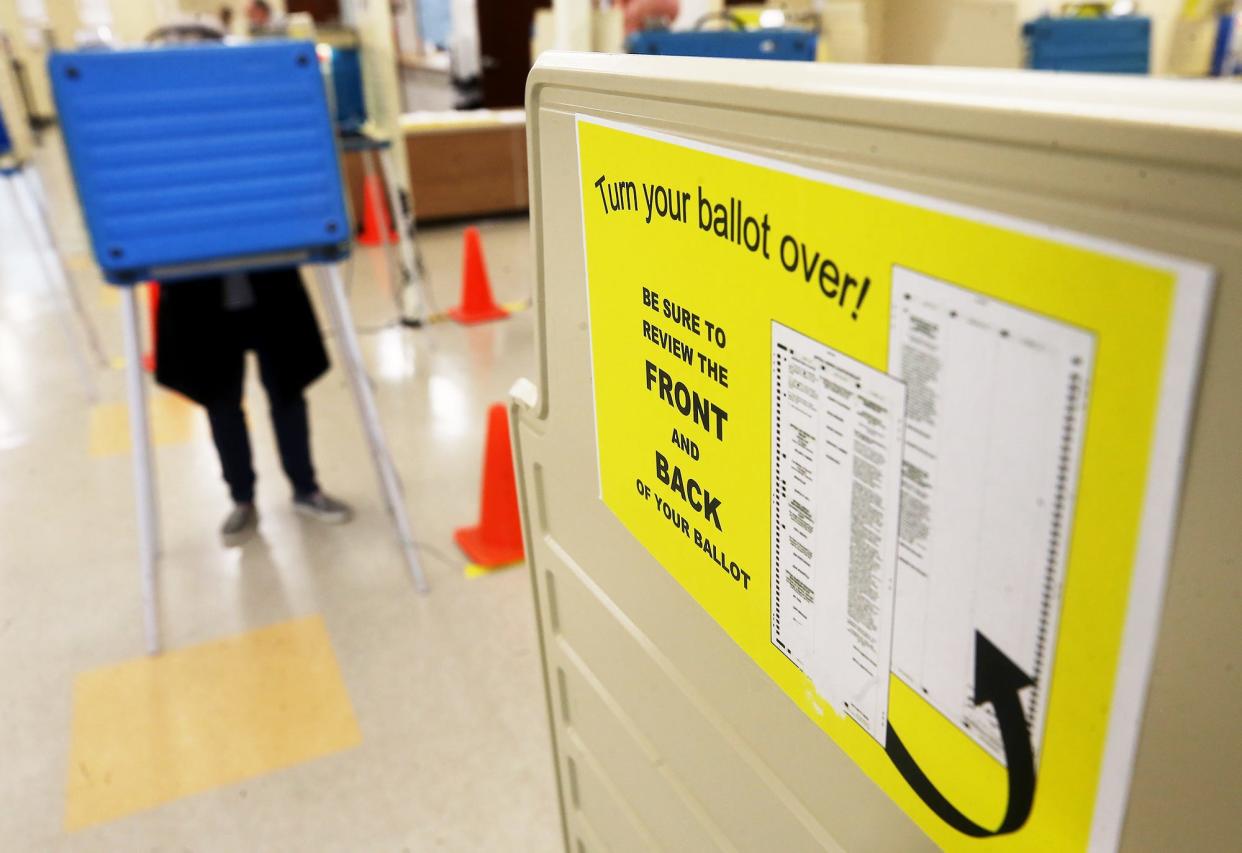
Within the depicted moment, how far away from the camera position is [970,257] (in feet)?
1.23

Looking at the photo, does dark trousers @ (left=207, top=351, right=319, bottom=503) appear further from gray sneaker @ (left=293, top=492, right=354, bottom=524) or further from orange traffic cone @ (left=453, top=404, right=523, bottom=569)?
orange traffic cone @ (left=453, top=404, right=523, bottom=569)

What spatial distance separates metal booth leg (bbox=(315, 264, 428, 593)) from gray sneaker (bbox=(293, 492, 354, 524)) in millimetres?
320

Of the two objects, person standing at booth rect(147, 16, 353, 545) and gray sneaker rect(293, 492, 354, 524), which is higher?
person standing at booth rect(147, 16, 353, 545)

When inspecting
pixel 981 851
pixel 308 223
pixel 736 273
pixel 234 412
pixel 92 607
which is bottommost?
pixel 92 607

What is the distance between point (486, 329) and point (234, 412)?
5.78ft

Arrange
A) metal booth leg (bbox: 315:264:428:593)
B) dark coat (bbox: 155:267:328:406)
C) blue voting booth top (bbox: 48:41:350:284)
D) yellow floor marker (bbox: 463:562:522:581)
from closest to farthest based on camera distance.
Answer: blue voting booth top (bbox: 48:41:350:284) < metal booth leg (bbox: 315:264:428:593) < dark coat (bbox: 155:267:328:406) < yellow floor marker (bbox: 463:562:522:581)

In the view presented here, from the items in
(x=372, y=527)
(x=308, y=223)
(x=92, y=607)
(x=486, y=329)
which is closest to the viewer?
(x=308, y=223)

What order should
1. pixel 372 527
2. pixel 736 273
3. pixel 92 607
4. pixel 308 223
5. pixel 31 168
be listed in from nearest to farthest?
pixel 736 273 → pixel 308 223 → pixel 92 607 → pixel 372 527 → pixel 31 168

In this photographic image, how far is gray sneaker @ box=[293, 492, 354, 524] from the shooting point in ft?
8.09

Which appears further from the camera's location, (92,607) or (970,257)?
(92,607)

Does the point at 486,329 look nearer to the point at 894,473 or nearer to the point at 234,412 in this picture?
the point at 234,412

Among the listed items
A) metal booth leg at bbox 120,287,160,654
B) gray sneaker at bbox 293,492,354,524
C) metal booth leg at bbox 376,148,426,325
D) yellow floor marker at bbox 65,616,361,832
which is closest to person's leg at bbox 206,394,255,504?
gray sneaker at bbox 293,492,354,524

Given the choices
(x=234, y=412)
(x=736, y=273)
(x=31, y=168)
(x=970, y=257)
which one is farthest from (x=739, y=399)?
(x=31, y=168)

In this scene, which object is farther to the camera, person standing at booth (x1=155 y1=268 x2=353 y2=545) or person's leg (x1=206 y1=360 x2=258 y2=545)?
person's leg (x1=206 y1=360 x2=258 y2=545)
